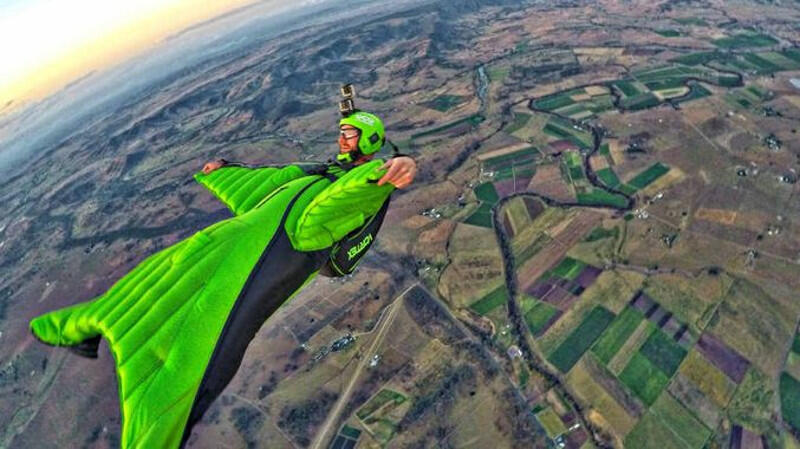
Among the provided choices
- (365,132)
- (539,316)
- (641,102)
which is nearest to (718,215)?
(539,316)

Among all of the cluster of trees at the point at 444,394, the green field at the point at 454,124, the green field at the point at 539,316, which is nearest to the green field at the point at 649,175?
the green field at the point at 539,316

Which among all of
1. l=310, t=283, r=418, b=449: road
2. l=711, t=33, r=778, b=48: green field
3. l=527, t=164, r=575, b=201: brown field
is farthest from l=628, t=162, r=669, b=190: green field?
l=711, t=33, r=778, b=48: green field

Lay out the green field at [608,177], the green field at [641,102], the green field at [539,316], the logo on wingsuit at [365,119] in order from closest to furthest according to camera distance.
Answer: the logo on wingsuit at [365,119] < the green field at [539,316] < the green field at [608,177] < the green field at [641,102]

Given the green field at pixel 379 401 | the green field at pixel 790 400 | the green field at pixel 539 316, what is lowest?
the green field at pixel 790 400

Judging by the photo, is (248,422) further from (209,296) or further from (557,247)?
(557,247)

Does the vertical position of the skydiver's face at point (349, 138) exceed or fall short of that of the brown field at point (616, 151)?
it exceeds it

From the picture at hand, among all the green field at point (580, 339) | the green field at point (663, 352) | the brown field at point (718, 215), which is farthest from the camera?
the brown field at point (718, 215)

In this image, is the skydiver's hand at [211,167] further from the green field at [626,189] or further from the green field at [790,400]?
the green field at [626,189]

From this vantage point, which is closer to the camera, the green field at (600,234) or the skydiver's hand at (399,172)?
the skydiver's hand at (399,172)
